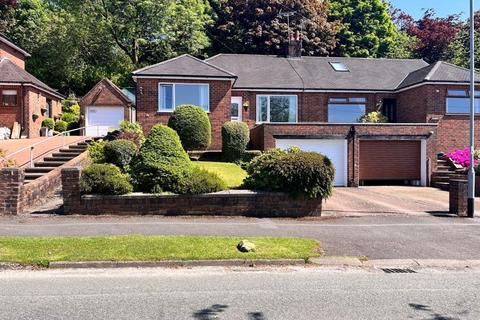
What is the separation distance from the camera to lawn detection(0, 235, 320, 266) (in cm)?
761

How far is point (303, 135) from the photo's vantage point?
69.2ft

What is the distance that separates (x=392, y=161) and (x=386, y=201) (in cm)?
648

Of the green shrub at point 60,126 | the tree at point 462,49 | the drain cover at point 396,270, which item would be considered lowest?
the drain cover at point 396,270

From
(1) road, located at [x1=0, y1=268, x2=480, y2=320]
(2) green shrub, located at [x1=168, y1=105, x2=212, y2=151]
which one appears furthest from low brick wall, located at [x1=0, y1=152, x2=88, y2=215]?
(2) green shrub, located at [x1=168, y1=105, x2=212, y2=151]

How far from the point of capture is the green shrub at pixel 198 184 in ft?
40.2

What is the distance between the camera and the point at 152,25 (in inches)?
1417

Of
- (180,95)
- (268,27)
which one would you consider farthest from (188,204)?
(268,27)

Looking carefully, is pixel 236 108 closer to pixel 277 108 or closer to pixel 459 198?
pixel 277 108

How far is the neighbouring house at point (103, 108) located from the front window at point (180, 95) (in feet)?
24.2

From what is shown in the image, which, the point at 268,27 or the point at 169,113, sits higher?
the point at 268,27

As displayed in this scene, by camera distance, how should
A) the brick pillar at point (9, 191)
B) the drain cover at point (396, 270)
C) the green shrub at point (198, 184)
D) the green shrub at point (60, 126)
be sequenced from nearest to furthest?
the drain cover at point (396, 270)
the brick pillar at point (9, 191)
the green shrub at point (198, 184)
the green shrub at point (60, 126)

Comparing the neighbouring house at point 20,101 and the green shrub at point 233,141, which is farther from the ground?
the neighbouring house at point 20,101

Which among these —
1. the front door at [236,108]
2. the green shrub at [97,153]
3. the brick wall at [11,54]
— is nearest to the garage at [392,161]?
the front door at [236,108]

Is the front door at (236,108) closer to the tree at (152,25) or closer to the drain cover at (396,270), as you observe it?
the tree at (152,25)
